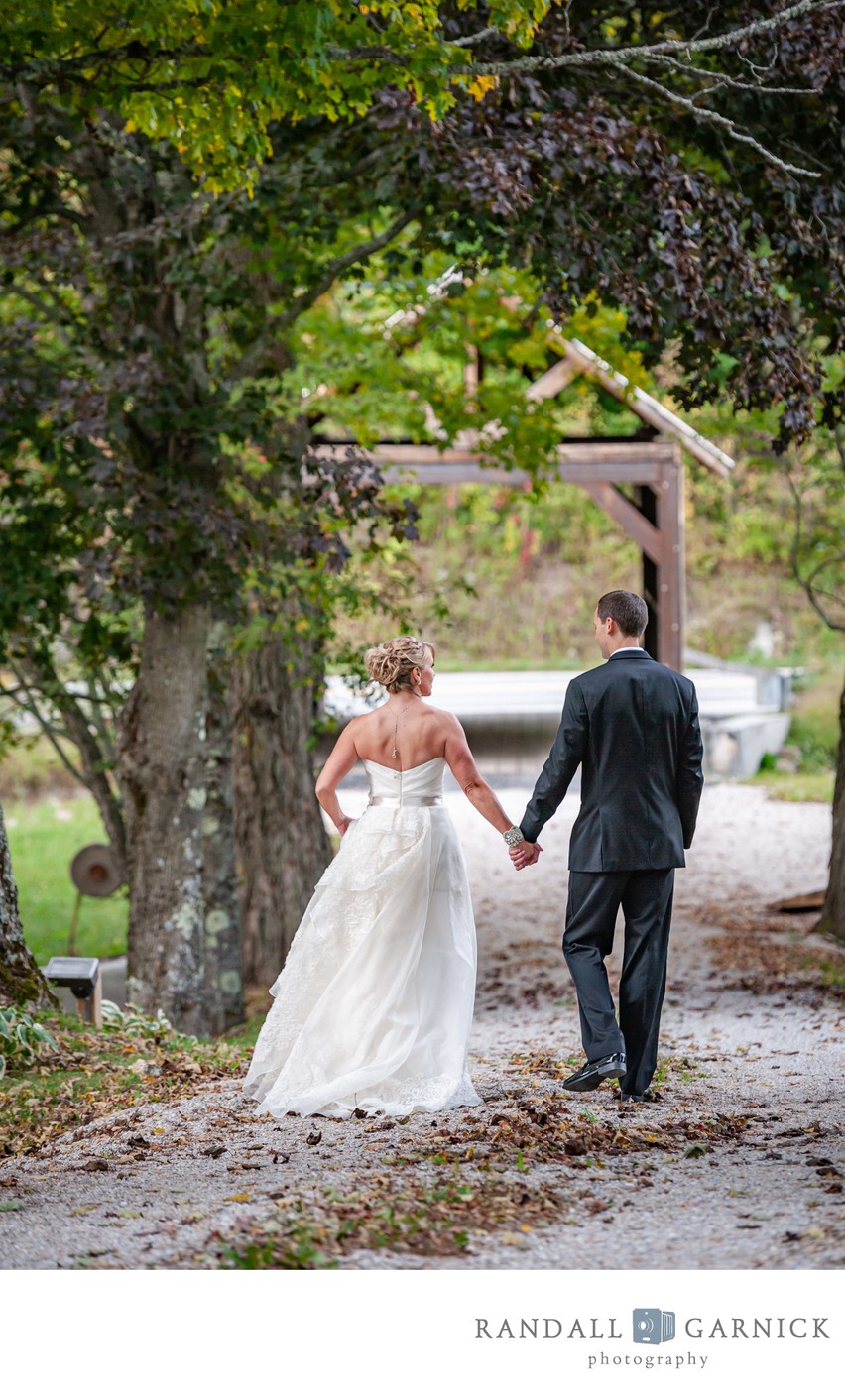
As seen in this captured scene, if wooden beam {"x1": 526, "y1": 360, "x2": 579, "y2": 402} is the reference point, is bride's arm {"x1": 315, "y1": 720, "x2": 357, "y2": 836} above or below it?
below

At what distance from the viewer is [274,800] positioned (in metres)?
12.1

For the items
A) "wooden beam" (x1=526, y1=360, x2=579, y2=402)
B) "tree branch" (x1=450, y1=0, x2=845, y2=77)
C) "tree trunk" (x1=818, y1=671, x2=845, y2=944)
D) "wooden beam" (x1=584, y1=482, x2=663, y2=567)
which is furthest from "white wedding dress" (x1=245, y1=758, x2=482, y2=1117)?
"wooden beam" (x1=526, y1=360, x2=579, y2=402)

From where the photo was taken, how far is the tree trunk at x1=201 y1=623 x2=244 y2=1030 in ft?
34.0

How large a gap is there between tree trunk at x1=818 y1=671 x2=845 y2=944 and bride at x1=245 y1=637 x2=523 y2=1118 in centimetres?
523

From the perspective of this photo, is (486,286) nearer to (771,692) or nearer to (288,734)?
(288,734)

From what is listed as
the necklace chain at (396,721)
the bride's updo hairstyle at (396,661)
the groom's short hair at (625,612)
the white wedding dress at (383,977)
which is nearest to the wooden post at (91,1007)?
the white wedding dress at (383,977)

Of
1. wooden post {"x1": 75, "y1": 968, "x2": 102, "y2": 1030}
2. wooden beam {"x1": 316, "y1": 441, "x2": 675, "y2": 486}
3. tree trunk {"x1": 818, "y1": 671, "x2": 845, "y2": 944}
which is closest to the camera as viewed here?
wooden post {"x1": 75, "y1": 968, "x2": 102, "y2": 1030}

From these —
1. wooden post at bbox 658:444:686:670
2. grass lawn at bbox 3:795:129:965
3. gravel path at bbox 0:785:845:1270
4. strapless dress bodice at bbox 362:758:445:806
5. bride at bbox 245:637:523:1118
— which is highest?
wooden post at bbox 658:444:686:670

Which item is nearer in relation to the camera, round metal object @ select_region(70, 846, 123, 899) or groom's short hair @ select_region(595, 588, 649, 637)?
groom's short hair @ select_region(595, 588, 649, 637)

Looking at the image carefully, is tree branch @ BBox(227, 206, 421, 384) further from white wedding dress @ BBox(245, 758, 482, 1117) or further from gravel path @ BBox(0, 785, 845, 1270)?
gravel path @ BBox(0, 785, 845, 1270)

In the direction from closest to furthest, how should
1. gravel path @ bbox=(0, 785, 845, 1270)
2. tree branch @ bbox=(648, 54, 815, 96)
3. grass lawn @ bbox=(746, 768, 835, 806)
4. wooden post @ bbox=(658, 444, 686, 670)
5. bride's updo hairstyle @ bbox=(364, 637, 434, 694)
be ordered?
gravel path @ bbox=(0, 785, 845, 1270) < bride's updo hairstyle @ bbox=(364, 637, 434, 694) < tree branch @ bbox=(648, 54, 815, 96) < wooden post @ bbox=(658, 444, 686, 670) < grass lawn @ bbox=(746, 768, 835, 806)
